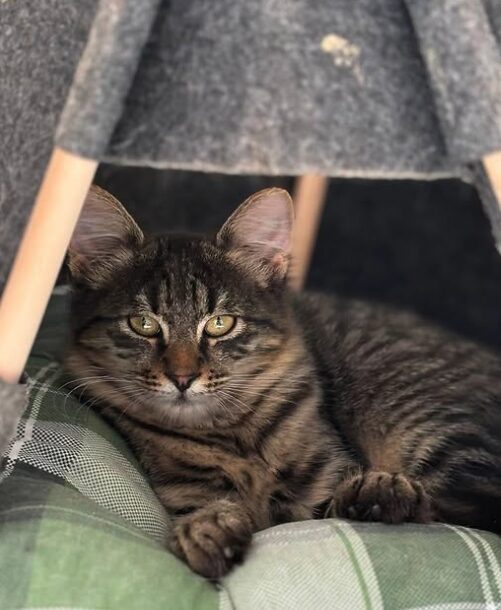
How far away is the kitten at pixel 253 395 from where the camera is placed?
1.24m

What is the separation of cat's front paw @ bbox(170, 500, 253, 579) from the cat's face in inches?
8.4

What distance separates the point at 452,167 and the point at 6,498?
2.17 ft

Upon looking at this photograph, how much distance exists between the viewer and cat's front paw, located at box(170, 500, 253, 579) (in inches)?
40.3

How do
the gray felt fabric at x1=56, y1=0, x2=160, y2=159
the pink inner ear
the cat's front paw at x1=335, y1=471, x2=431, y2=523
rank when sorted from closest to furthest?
the gray felt fabric at x1=56, y1=0, x2=160, y2=159, the cat's front paw at x1=335, y1=471, x2=431, y2=523, the pink inner ear

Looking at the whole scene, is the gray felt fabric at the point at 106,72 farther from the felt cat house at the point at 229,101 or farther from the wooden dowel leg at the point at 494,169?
the wooden dowel leg at the point at 494,169

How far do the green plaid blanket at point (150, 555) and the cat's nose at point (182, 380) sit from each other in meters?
0.14

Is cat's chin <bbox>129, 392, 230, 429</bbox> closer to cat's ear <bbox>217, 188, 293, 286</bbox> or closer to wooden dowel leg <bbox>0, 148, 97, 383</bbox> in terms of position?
cat's ear <bbox>217, 188, 293, 286</bbox>

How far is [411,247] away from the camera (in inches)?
93.1

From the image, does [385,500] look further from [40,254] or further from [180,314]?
[40,254]

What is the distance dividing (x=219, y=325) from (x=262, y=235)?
0.19 metres

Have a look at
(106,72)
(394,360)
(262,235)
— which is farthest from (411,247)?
(106,72)

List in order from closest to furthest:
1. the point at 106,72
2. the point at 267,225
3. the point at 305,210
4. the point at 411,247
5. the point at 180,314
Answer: the point at 106,72 → the point at 180,314 → the point at 267,225 → the point at 305,210 → the point at 411,247

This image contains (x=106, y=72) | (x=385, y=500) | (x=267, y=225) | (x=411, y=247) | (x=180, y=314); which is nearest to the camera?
(x=106, y=72)

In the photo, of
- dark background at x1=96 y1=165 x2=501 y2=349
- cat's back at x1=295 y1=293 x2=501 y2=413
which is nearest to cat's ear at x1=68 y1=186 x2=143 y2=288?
cat's back at x1=295 y1=293 x2=501 y2=413
